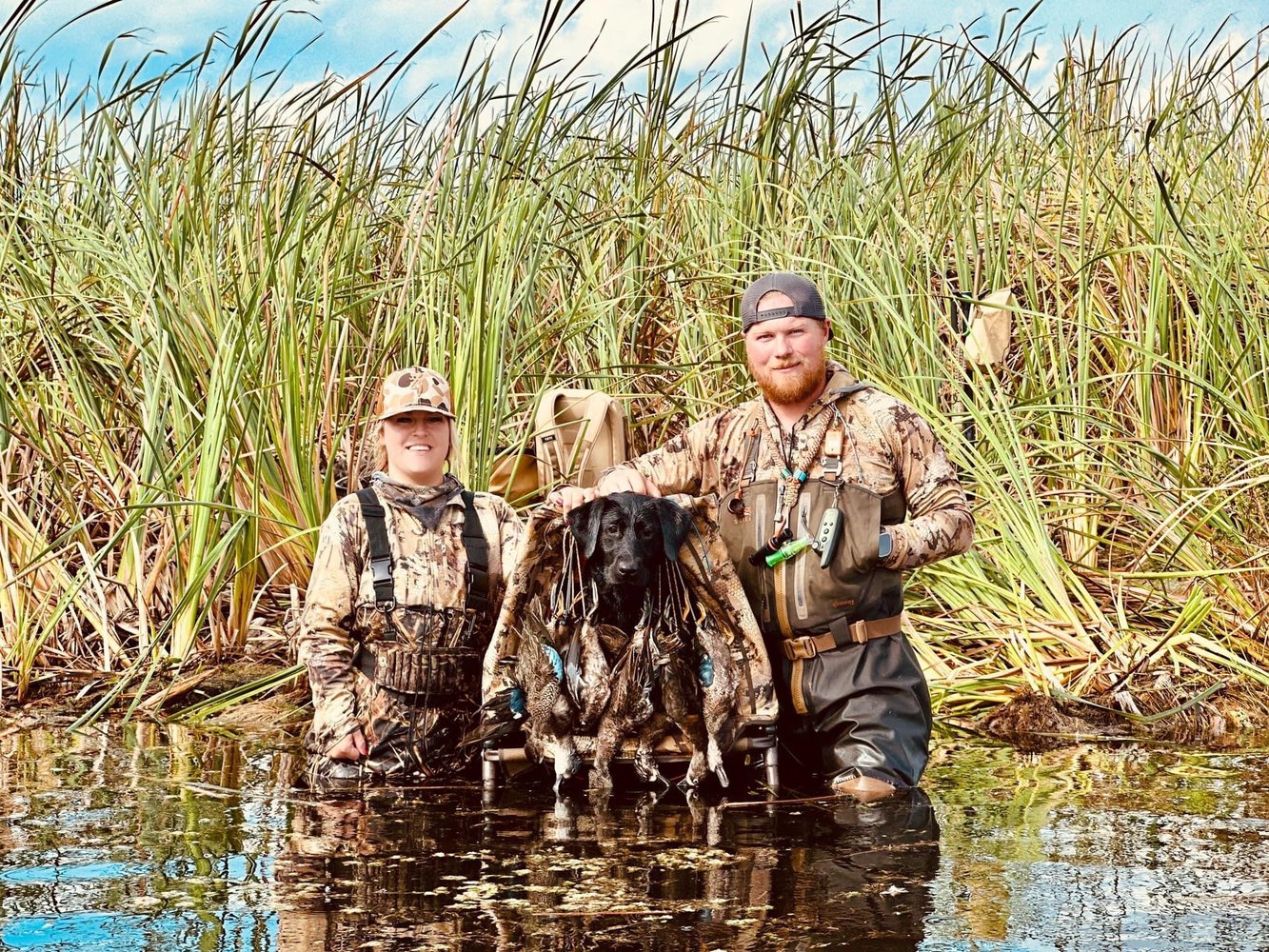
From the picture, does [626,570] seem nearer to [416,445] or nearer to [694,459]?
[694,459]

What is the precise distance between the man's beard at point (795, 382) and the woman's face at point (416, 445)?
0.98m

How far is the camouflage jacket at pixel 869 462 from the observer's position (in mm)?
4285

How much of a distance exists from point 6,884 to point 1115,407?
5215mm

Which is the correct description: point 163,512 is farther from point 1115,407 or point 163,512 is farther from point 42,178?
point 1115,407

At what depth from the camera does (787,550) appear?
4285 millimetres

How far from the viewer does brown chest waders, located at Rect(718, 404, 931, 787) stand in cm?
425

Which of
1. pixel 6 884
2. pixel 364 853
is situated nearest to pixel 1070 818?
pixel 364 853

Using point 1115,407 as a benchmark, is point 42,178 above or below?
above

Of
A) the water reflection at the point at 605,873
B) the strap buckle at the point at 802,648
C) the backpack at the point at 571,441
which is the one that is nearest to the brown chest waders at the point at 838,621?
the strap buckle at the point at 802,648

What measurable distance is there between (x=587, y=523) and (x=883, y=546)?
33.5 inches

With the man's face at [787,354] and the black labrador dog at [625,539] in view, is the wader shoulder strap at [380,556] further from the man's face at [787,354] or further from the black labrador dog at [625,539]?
the man's face at [787,354]

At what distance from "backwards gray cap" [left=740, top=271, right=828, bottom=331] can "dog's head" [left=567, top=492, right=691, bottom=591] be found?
2.31 feet

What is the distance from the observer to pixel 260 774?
4508mm

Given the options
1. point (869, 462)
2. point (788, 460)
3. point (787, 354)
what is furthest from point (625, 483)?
point (869, 462)
